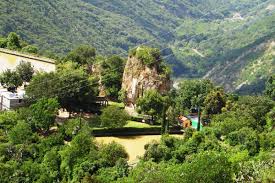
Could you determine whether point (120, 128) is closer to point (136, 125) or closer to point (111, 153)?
point (136, 125)

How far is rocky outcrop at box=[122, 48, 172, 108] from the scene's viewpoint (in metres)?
50.9

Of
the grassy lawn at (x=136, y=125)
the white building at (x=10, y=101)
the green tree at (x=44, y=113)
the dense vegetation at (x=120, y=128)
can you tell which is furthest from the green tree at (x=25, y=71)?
the grassy lawn at (x=136, y=125)

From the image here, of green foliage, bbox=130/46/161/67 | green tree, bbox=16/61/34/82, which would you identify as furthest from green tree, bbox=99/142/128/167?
green tree, bbox=16/61/34/82

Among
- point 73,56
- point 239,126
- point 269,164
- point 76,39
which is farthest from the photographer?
point 76,39

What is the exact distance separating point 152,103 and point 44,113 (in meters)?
10.9

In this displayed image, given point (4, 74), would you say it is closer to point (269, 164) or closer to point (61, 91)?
point (61, 91)

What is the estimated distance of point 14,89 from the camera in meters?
52.3

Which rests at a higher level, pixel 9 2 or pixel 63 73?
pixel 9 2

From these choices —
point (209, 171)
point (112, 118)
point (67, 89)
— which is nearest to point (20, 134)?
point (67, 89)

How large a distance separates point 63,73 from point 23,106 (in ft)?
17.6

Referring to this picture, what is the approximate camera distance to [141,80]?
51.0 meters

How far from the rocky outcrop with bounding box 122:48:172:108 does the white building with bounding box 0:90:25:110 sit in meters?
11.0

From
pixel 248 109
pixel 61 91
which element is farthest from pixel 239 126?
pixel 61 91

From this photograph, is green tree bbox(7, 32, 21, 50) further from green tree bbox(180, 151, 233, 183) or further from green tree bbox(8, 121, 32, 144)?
green tree bbox(180, 151, 233, 183)
